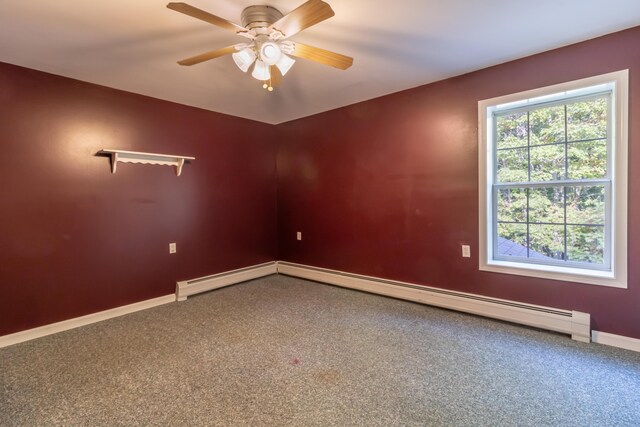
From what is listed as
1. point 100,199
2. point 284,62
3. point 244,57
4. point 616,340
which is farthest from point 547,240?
point 100,199

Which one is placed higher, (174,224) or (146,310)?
(174,224)

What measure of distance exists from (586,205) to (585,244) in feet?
1.04

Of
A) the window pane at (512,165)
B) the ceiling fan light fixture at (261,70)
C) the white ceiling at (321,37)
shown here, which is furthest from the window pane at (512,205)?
the ceiling fan light fixture at (261,70)

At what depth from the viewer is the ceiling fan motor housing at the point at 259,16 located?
177 centimetres

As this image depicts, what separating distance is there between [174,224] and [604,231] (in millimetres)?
4083

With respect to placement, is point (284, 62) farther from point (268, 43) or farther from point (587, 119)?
point (587, 119)

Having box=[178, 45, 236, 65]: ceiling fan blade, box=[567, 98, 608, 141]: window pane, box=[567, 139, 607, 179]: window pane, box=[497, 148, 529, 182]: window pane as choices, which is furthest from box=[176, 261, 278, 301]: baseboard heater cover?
box=[567, 98, 608, 141]: window pane

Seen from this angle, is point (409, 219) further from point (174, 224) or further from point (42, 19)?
point (42, 19)

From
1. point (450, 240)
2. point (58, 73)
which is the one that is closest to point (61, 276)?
point (58, 73)

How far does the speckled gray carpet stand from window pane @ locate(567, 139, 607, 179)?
1314mm

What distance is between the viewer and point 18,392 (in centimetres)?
179

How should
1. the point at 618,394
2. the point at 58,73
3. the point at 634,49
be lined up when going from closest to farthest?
the point at 618,394, the point at 634,49, the point at 58,73

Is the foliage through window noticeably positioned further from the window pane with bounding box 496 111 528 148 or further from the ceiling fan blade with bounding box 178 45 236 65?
the ceiling fan blade with bounding box 178 45 236 65

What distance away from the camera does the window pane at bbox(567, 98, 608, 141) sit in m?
2.35
